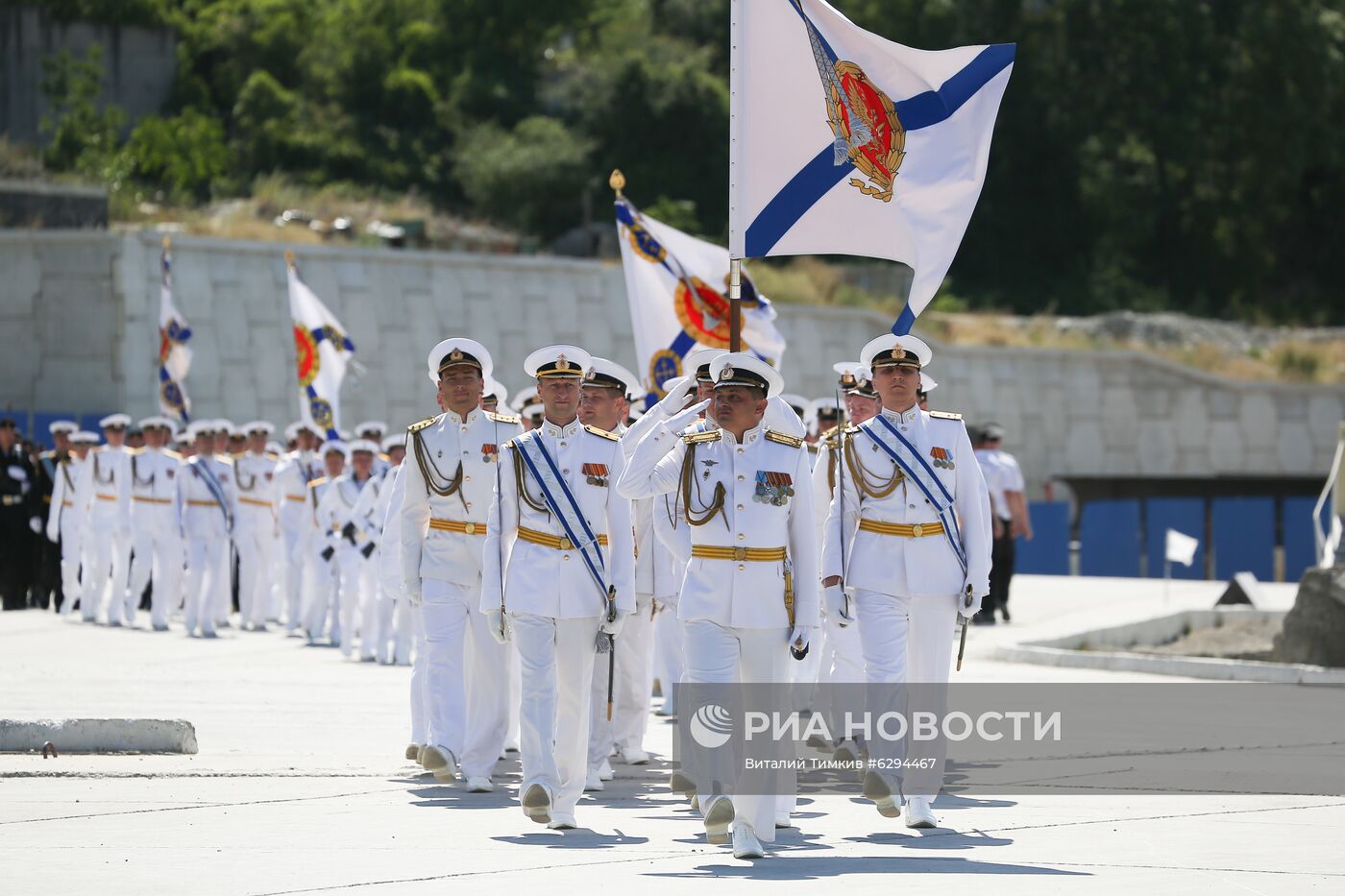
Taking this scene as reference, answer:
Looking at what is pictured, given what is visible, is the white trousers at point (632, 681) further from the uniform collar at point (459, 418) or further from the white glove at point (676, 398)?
the uniform collar at point (459, 418)

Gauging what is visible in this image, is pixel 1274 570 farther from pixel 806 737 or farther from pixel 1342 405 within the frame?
pixel 806 737

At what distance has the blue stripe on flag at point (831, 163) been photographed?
10406 mm

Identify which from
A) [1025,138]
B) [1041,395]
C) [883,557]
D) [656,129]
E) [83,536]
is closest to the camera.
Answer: [883,557]

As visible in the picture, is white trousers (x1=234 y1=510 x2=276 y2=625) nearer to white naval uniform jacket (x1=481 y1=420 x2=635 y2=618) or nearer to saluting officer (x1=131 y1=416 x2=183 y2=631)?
saluting officer (x1=131 y1=416 x2=183 y2=631)

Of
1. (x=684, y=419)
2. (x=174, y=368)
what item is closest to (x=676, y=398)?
(x=684, y=419)

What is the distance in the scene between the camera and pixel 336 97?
53.3 meters

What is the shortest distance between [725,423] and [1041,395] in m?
31.9

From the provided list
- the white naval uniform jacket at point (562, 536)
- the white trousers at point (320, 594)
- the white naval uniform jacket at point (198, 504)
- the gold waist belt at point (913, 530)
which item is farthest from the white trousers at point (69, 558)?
the gold waist belt at point (913, 530)

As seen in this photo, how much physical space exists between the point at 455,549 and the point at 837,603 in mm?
2087

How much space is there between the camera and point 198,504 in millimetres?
20188

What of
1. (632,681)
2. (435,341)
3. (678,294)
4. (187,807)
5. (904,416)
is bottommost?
(187,807)

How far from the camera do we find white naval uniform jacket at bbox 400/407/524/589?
1008 centimetres

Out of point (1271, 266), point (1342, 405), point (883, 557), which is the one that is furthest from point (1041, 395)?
point (883, 557)

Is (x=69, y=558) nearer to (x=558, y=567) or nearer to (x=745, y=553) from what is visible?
Result: (x=558, y=567)
